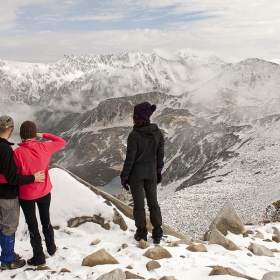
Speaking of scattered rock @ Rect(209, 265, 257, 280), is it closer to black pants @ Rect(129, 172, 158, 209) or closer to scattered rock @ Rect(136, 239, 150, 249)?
scattered rock @ Rect(136, 239, 150, 249)

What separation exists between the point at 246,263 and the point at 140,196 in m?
3.63

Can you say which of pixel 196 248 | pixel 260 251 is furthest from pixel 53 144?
pixel 260 251

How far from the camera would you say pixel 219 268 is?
678 centimetres

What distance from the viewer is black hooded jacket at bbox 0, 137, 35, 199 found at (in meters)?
6.67

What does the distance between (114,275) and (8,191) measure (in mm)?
3321

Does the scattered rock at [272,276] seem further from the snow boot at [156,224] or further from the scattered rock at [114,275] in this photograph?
the snow boot at [156,224]

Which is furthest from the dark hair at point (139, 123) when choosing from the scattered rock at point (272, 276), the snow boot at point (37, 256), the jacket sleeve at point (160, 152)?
the scattered rock at point (272, 276)

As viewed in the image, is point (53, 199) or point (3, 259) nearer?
point (3, 259)

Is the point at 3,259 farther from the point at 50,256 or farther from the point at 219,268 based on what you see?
the point at 219,268

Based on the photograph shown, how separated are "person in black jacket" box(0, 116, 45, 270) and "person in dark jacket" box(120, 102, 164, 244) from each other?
2.77 meters

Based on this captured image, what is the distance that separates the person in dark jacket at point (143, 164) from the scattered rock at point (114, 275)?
271 cm

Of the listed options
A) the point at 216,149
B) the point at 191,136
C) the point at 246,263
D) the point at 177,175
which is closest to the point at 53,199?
the point at 246,263

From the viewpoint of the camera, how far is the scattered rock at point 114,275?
6512 millimetres

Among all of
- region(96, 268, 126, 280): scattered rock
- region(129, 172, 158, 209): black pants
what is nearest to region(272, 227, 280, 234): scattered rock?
region(129, 172, 158, 209): black pants
